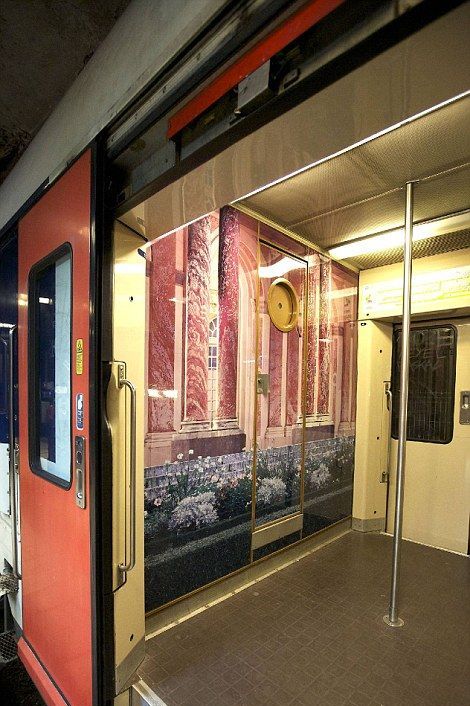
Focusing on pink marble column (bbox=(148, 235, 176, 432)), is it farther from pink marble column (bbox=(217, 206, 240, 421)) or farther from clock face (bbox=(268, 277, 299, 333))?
clock face (bbox=(268, 277, 299, 333))

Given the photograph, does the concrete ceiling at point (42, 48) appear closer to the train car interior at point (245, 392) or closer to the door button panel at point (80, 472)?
the train car interior at point (245, 392)

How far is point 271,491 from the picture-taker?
2969 mm

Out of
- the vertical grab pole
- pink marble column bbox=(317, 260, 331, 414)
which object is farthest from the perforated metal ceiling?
pink marble column bbox=(317, 260, 331, 414)

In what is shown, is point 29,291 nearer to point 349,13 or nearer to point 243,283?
point 243,283

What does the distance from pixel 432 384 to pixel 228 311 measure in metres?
2.45

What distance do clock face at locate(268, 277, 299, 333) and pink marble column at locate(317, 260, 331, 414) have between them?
471 millimetres

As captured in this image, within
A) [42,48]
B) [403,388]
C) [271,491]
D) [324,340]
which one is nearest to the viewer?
[42,48]

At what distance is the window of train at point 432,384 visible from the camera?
11.7 ft

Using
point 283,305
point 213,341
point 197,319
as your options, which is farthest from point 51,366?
point 283,305

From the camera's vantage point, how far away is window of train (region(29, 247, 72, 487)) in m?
1.95

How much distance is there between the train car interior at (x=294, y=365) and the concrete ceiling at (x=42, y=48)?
0.86 m

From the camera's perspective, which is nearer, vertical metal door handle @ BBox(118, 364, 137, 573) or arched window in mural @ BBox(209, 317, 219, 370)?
vertical metal door handle @ BBox(118, 364, 137, 573)

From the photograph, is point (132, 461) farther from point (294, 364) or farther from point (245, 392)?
point (294, 364)

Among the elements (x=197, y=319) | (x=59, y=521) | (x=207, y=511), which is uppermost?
(x=197, y=319)
